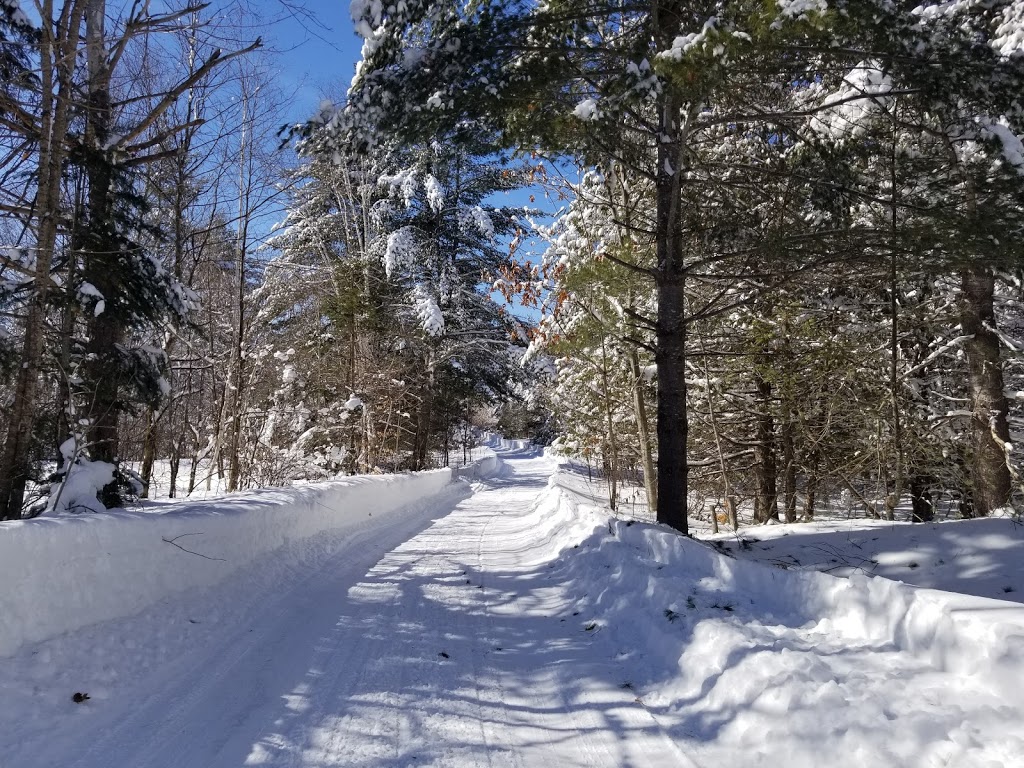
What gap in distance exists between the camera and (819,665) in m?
→ 3.35

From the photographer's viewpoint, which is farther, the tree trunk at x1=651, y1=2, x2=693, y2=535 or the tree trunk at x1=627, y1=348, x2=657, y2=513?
Result: the tree trunk at x1=627, y1=348, x2=657, y2=513

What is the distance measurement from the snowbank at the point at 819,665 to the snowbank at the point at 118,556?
3744 mm

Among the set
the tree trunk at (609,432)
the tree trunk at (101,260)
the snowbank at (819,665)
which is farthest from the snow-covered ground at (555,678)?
the tree trunk at (609,432)

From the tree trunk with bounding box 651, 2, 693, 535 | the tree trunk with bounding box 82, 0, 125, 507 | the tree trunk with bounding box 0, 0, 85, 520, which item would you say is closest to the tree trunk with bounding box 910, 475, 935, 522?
the tree trunk with bounding box 651, 2, 693, 535

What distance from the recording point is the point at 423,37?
7.19 metres

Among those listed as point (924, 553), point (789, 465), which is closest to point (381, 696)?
point (924, 553)

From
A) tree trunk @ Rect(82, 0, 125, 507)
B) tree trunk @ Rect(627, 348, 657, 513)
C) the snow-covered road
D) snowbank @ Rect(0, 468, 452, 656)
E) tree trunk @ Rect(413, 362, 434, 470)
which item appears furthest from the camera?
tree trunk @ Rect(413, 362, 434, 470)

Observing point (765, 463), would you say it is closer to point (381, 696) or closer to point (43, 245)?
point (381, 696)

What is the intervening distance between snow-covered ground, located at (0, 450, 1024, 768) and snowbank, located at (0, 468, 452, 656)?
0.11m

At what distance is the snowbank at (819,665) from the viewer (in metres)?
2.62

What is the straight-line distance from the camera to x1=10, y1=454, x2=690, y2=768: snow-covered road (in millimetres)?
3111

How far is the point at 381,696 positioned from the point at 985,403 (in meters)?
8.64

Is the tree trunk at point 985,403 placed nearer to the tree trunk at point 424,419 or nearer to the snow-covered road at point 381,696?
the snow-covered road at point 381,696

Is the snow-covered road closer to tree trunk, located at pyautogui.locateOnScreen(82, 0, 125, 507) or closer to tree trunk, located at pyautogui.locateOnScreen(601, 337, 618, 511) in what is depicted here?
tree trunk, located at pyautogui.locateOnScreen(82, 0, 125, 507)
